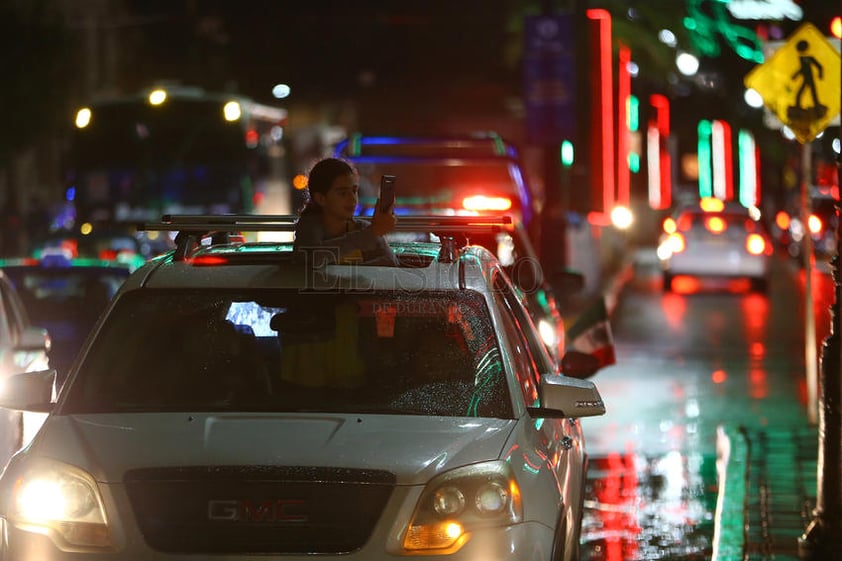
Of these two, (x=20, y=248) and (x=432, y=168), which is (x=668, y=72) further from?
(x=20, y=248)

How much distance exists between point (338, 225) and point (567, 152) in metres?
19.0

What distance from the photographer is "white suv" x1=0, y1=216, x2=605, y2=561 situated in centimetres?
518

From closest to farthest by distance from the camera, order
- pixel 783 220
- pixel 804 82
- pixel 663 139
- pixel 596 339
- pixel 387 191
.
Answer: pixel 387 191
pixel 596 339
pixel 804 82
pixel 783 220
pixel 663 139

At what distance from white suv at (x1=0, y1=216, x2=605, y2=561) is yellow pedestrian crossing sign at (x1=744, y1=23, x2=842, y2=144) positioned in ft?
19.5

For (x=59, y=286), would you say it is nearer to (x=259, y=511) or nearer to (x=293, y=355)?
(x=293, y=355)

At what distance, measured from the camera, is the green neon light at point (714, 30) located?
26.1 m

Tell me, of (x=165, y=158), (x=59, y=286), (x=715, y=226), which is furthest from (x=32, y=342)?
(x=715, y=226)

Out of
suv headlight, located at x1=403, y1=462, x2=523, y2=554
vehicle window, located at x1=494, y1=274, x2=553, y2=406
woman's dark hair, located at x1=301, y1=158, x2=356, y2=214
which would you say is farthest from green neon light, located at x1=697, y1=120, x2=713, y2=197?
suv headlight, located at x1=403, y1=462, x2=523, y2=554

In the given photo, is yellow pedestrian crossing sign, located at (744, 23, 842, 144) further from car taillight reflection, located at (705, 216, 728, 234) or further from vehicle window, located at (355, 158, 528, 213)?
car taillight reflection, located at (705, 216, 728, 234)

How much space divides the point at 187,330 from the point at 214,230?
42 cm

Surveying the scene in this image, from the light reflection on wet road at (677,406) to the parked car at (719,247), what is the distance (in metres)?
1.73

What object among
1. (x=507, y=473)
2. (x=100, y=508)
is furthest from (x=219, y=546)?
(x=507, y=473)

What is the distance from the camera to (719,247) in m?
31.2

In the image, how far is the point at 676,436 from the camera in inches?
518
